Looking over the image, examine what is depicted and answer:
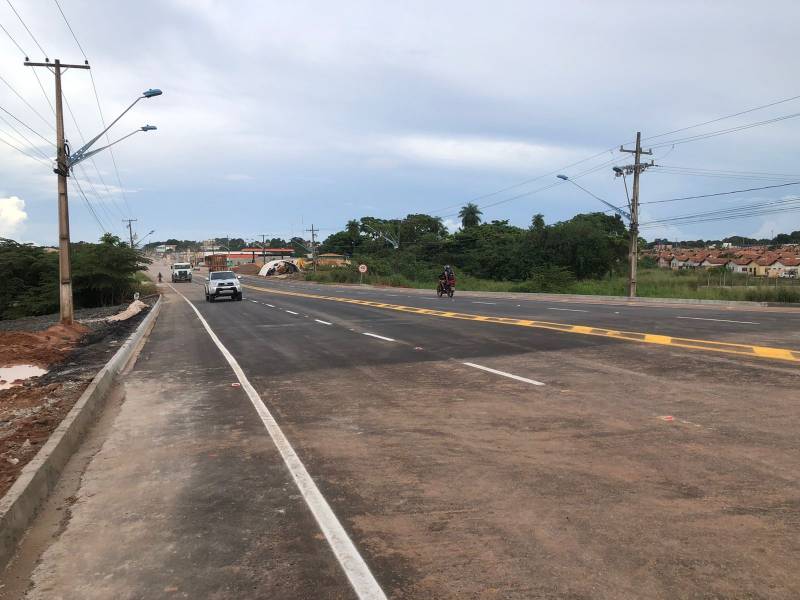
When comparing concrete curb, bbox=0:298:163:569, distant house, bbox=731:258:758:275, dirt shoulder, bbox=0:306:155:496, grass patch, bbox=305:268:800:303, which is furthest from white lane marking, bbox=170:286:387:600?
distant house, bbox=731:258:758:275

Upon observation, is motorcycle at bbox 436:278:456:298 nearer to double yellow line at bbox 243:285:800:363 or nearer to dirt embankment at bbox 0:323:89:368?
double yellow line at bbox 243:285:800:363

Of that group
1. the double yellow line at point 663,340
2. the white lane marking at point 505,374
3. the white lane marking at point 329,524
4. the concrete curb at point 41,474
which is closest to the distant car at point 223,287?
the double yellow line at point 663,340

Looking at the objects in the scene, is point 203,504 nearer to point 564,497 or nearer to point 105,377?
point 564,497

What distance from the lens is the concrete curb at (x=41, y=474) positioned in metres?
4.24

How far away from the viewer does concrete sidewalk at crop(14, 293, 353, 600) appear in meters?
3.63

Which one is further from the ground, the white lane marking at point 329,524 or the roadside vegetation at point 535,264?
the roadside vegetation at point 535,264

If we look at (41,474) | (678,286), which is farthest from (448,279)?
(41,474)

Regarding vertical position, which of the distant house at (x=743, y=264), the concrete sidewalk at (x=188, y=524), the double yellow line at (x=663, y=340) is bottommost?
the concrete sidewalk at (x=188, y=524)

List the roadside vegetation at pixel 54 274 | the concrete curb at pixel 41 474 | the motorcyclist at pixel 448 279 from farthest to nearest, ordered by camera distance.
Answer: the motorcyclist at pixel 448 279
the roadside vegetation at pixel 54 274
the concrete curb at pixel 41 474

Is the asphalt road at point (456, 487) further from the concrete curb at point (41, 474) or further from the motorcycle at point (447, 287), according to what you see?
the motorcycle at point (447, 287)

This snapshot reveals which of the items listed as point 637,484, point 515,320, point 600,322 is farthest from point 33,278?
point 637,484

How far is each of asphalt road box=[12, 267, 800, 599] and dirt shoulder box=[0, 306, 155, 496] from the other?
0.77 meters

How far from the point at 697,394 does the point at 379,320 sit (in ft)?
46.2

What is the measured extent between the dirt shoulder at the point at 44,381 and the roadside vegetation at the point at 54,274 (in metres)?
16.3
